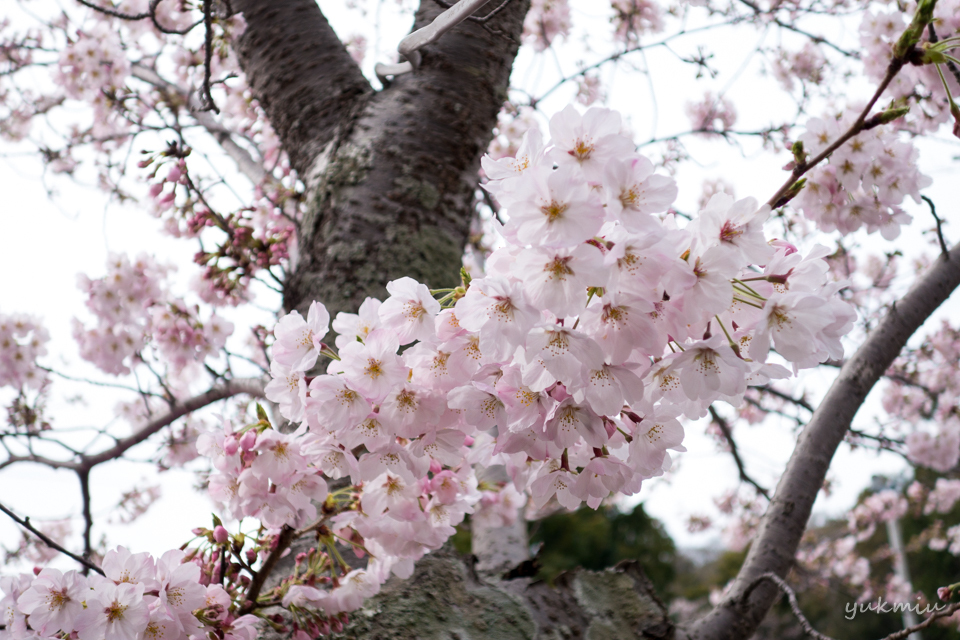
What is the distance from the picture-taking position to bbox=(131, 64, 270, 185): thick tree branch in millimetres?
2973

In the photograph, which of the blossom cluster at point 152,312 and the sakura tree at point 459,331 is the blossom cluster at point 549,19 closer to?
the sakura tree at point 459,331

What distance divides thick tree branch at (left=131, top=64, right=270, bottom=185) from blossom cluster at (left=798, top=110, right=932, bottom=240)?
228 centimetres

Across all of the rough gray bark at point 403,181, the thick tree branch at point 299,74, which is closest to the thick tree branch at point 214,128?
the thick tree branch at point 299,74

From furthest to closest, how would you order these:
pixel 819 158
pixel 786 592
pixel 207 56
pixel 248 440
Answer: pixel 207 56, pixel 786 592, pixel 248 440, pixel 819 158

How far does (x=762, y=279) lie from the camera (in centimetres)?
77

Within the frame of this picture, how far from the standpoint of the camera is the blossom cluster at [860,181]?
4.30 ft

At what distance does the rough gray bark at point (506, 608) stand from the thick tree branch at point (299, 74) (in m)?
1.23

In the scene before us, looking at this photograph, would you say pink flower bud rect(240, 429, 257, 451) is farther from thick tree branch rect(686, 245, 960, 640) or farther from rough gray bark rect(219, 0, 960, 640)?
thick tree branch rect(686, 245, 960, 640)

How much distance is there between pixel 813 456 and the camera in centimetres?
161

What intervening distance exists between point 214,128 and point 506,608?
294cm

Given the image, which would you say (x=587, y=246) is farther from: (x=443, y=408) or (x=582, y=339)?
(x=443, y=408)

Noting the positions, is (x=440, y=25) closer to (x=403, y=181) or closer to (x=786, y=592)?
(x=403, y=181)

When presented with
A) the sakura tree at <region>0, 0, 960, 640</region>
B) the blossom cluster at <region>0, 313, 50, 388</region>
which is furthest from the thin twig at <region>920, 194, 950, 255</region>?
the blossom cluster at <region>0, 313, 50, 388</region>

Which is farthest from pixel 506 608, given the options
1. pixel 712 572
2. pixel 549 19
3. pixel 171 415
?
pixel 712 572
